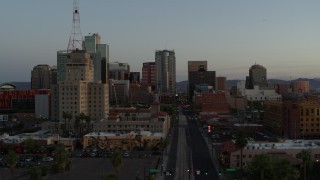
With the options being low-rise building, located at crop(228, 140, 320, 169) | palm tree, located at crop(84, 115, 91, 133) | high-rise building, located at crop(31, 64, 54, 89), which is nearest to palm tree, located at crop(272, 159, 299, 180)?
low-rise building, located at crop(228, 140, 320, 169)

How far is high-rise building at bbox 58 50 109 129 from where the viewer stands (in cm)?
6450

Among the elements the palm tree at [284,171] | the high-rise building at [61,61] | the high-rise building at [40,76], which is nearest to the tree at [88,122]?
the palm tree at [284,171]

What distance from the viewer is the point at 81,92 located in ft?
213

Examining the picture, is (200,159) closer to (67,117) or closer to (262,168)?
(262,168)

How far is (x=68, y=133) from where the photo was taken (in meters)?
63.3

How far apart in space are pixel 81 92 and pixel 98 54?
3583 inches

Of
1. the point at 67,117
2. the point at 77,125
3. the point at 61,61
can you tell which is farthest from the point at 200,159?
the point at 61,61

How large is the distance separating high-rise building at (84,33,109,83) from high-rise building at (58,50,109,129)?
231 feet

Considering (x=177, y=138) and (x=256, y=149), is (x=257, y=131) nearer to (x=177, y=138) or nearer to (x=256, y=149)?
(x=177, y=138)

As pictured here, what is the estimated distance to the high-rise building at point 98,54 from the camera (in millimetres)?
147212

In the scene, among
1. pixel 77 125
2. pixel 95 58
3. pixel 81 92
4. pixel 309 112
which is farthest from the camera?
pixel 95 58

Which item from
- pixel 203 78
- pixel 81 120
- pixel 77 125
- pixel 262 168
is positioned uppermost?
pixel 203 78

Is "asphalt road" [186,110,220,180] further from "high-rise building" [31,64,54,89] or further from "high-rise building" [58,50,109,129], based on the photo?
"high-rise building" [31,64,54,89]

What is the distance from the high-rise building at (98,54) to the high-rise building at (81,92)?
70487mm
